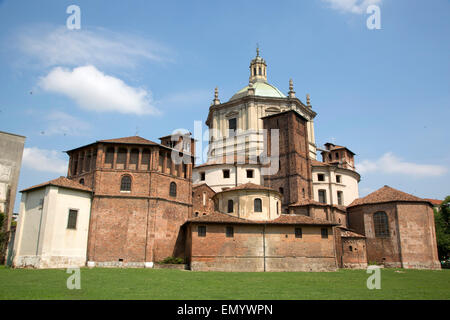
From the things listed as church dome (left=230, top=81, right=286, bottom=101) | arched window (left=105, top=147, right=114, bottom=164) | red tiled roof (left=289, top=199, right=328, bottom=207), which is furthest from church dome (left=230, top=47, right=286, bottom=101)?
arched window (left=105, top=147, right=114, bottom=164)

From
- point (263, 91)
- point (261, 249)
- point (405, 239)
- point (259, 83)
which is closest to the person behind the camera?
point (261, 249)

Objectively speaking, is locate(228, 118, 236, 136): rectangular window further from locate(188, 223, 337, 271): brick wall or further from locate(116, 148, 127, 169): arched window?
locate(188, 223, 337, 271): brick wall

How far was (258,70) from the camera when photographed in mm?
60812

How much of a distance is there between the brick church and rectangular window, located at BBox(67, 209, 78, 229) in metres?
0.08

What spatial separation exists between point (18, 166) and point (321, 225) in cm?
3481

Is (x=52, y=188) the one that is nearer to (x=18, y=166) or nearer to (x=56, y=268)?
(x=56, y=268)

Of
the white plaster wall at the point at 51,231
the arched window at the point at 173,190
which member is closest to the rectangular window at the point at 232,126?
the arched window at the point at 173,190

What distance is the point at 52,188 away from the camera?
2905cm

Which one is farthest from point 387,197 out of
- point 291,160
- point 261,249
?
point 261,249

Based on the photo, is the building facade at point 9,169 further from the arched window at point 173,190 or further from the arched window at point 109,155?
the arched window at point 173,190

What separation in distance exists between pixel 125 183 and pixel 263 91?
2858 cm

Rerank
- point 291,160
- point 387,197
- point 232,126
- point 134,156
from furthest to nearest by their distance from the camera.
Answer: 1. point 232,126
2. point 291,160
3. point 387,197
4. point 134,156

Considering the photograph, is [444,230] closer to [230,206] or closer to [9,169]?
[230,206]

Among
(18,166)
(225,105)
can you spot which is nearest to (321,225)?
(225,105)
